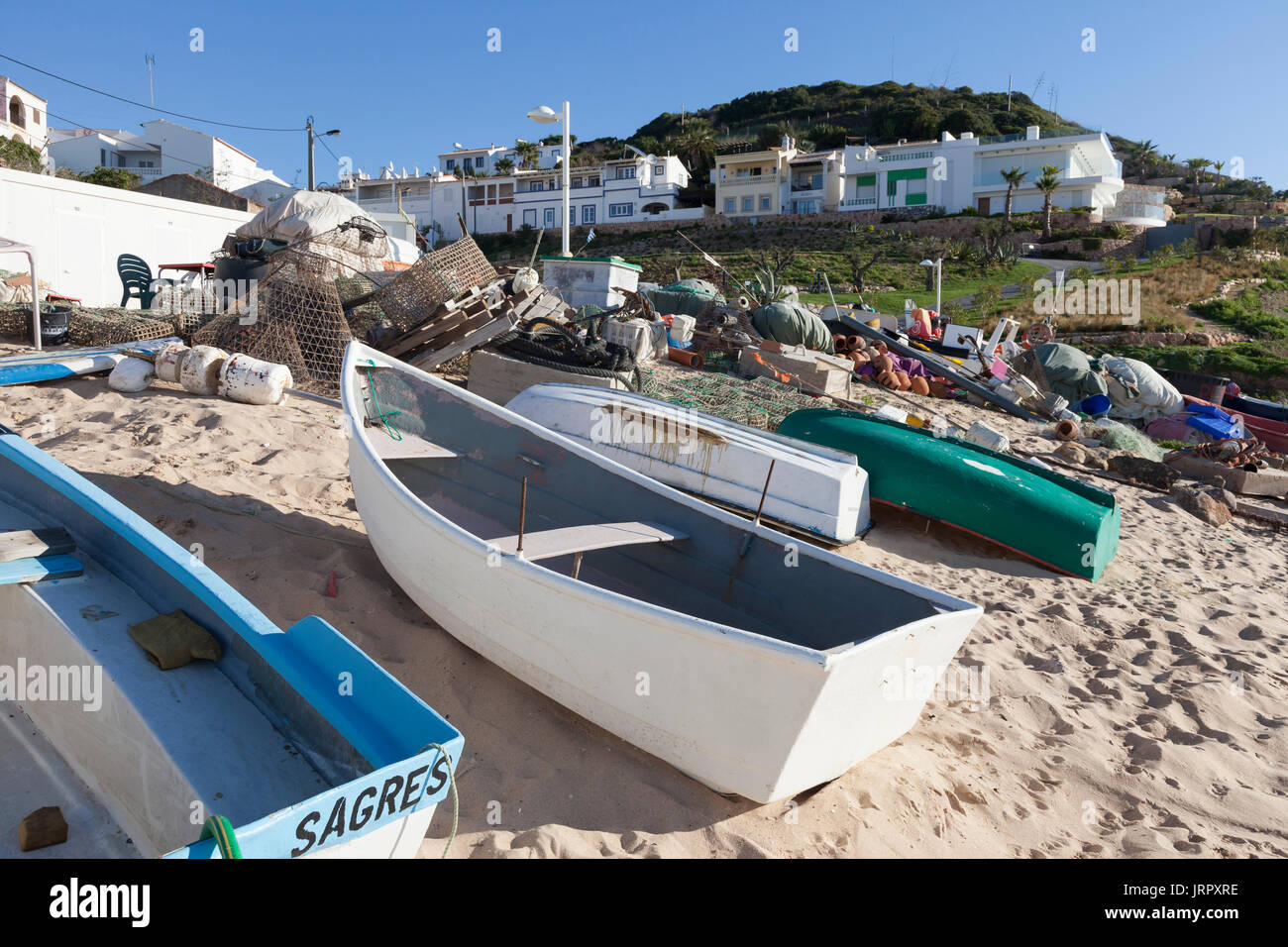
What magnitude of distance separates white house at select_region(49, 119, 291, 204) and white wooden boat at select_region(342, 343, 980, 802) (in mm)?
42310

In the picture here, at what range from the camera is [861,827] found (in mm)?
3090

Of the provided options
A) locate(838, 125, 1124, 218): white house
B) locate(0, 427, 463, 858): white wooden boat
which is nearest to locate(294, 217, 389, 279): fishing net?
locate(0, 427, 463, 858): white wooden boat

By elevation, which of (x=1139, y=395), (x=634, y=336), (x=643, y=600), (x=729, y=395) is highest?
(x=634, y=336)

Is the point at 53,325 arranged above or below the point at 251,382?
above

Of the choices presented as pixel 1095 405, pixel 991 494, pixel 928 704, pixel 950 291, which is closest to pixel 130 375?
pixel 928 704

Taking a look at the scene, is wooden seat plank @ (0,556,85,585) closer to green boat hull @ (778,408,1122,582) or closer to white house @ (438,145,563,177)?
green boat hull @ (778,408,1122,582)

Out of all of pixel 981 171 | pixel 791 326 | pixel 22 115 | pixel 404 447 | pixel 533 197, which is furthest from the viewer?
pixel 533 197

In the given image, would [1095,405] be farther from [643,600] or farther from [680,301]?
[643,600]

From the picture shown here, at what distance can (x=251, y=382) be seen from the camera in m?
7.08

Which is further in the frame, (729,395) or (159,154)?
(159,154)

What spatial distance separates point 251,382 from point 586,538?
4495 millimetres

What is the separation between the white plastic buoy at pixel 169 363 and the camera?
7.30 m

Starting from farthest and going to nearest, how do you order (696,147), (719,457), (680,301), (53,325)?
(696,147) < (680,301) < (53,325) < (719,457)
